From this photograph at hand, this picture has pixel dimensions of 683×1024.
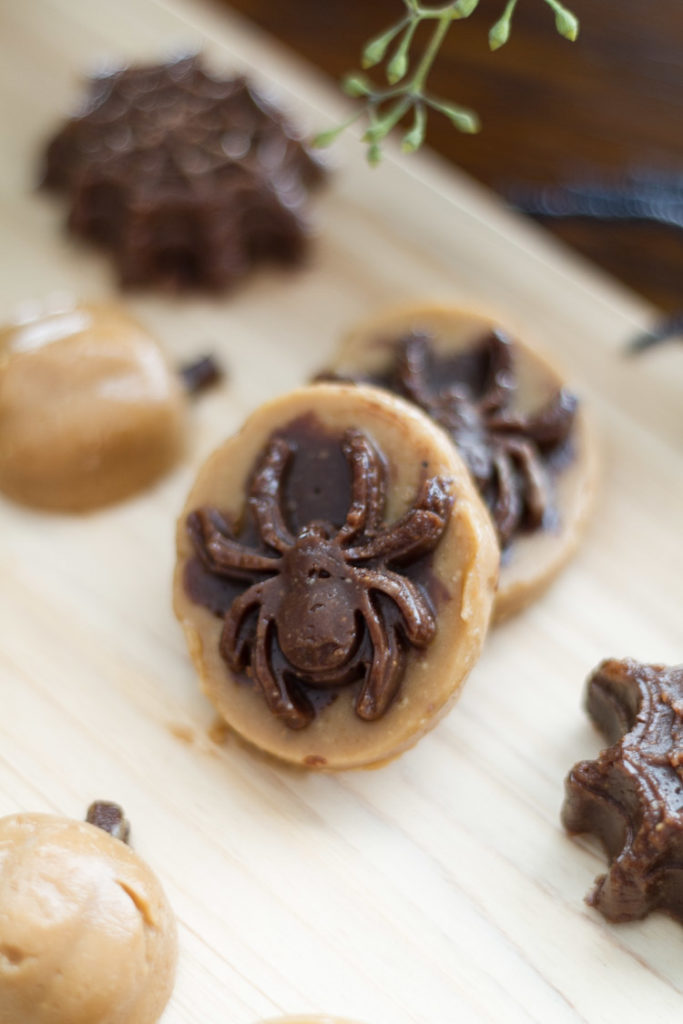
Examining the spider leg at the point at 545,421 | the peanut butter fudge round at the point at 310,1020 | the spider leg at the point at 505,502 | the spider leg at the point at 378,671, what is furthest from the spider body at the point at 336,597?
the peanut butter fudge round at the point at 310,1020

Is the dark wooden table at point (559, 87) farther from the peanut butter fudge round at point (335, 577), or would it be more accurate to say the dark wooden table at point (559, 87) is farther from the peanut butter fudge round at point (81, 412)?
the peanut butter fudge round at point (335, 577)

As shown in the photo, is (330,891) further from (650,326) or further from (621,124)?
(621,124)

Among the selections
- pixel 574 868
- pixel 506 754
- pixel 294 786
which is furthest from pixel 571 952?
pixel 294 786

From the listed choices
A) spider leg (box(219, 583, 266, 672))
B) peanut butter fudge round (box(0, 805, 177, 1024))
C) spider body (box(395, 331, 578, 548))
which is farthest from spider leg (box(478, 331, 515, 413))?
peanut butter fudge round (box(0, 805, 177, 1024))

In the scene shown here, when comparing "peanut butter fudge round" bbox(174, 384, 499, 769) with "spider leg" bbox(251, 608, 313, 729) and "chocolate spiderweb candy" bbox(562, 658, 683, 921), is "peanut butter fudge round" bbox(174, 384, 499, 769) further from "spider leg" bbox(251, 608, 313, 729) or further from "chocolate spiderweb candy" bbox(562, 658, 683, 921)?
"chocolate spiderweb candy" bbox(562, 658, 683, 921)

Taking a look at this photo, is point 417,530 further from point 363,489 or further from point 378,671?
point 378,671

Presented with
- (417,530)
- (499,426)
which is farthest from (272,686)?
(499,426)
